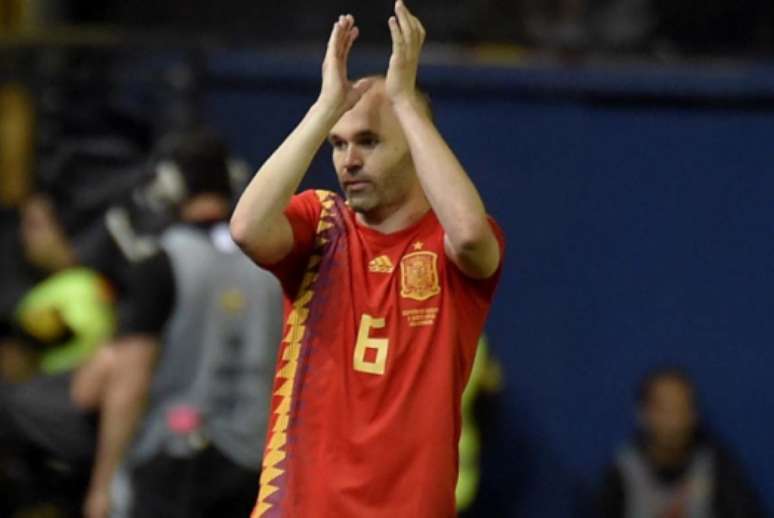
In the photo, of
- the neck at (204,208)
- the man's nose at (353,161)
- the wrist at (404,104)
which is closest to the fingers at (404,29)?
the wrist at (404,104)

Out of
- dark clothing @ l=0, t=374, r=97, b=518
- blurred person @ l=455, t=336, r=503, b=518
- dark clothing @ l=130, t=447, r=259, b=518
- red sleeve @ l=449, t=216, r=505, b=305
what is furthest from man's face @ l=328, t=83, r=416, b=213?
blurred person @ l=455, t=336, r=503, b=518

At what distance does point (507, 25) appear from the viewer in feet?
30.9

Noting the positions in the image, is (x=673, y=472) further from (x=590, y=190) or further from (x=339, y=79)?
(x=339, y=79)

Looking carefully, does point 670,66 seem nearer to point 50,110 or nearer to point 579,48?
point 579,48

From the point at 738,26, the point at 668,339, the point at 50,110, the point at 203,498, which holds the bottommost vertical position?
the point at 203,498

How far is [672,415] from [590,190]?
1.16 m

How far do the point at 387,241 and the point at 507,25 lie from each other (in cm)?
494

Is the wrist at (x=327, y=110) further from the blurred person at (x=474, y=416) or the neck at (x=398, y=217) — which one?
the blurred person at (x=474, y=416)

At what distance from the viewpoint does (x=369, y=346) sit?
178 inches

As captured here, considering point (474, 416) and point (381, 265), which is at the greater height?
point (381, 265)

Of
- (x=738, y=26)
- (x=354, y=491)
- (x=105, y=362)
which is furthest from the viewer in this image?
(x=738, y=26)

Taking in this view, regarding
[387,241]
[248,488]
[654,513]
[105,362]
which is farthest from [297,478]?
[654,513]

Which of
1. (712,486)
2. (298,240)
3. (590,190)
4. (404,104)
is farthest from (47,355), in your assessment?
(404,104)

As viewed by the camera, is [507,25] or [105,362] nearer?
[105,362]
